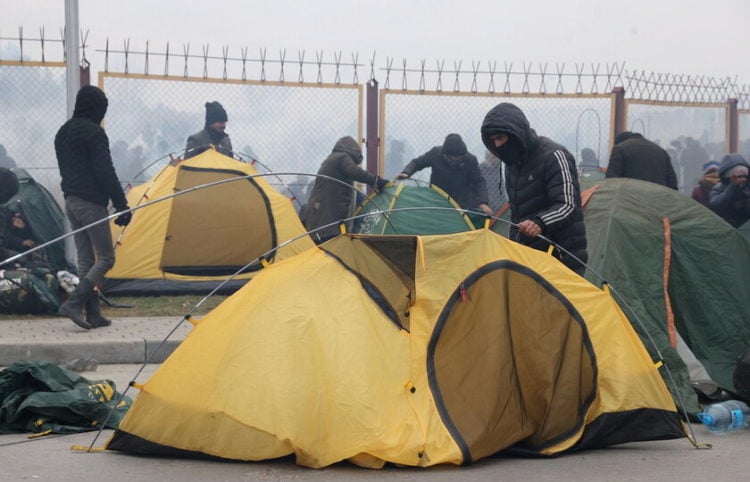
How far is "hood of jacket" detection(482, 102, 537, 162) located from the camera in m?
6.45

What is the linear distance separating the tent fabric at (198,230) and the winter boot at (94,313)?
78.0 inches

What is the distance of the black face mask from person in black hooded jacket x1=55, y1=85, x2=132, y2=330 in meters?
3.52

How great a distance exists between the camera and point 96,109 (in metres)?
8.83

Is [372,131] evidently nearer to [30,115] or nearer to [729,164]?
[30,115]

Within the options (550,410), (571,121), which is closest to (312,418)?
(550,410)

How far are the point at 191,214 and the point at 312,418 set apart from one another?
642cm

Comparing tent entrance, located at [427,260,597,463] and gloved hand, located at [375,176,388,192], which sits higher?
gloved hand, located at [375,176,388,192]

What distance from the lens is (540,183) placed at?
21.7 ft

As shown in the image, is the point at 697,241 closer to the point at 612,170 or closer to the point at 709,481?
the point at 612,170

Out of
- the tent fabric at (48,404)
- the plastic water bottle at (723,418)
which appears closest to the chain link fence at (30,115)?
the tent fabric at (48,404)

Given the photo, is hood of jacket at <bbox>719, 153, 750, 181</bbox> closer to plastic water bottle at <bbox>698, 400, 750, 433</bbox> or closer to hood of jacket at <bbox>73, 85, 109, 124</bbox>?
plastic water bottle at <bbox>698, 400, 750, 433</bbox>

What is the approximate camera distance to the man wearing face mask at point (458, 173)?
12.5 meters

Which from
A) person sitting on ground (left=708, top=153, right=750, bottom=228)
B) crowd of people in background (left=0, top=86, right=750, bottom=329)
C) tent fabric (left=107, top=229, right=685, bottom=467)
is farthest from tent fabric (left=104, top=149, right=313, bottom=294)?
tent fabric (left=107, top=229, right=685, bottom=467)

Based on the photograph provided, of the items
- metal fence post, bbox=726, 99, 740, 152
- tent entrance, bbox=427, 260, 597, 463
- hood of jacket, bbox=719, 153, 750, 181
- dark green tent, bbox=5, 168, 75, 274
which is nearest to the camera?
tent entrance, bbox=427, 260, 597, 463
